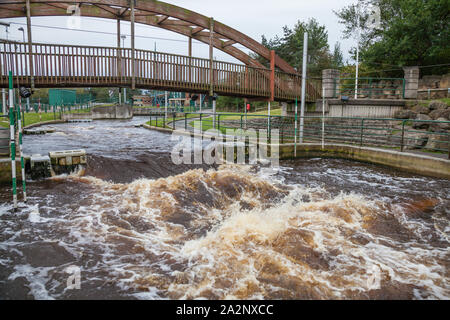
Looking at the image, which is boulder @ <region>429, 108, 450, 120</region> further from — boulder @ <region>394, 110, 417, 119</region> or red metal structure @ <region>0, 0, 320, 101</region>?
red metal structure @ <region>0, 0, 320, 101</region>

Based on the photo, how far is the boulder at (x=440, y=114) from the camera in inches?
626

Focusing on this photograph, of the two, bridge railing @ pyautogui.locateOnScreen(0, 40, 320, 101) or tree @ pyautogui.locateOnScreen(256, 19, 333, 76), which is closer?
bridge railing @ pyautogui.locateOnScreen(0, 40, 320, 101)

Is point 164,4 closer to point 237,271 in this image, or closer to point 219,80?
point 219,80

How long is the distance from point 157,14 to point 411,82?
1440 cm

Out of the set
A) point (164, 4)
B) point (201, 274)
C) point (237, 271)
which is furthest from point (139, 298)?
point (164, 4)

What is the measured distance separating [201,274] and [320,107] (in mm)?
18209

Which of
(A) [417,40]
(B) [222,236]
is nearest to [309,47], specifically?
(A) [417,40]

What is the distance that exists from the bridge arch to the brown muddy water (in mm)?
7208

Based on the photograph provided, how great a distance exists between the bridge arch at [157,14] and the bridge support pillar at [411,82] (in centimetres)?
753

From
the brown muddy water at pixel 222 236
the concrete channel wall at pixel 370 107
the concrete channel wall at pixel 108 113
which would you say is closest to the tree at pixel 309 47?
the concrete channel wall at pixel 108 113

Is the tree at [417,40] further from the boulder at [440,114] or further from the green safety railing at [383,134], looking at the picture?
Answer: the green safety railing at [383,134]

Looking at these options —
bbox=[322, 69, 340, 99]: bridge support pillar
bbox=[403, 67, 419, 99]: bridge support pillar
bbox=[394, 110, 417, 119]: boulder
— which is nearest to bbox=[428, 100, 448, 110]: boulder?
bbox=[394, 110, 417, 119]: boulder

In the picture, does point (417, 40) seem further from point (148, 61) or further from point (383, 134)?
point (148, 61)

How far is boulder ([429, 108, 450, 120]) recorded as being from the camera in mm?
15906
